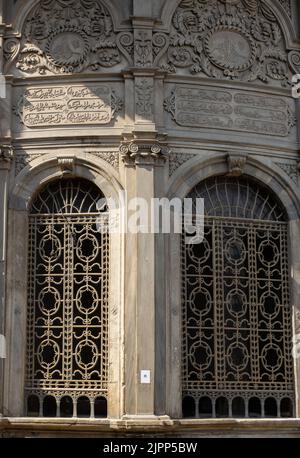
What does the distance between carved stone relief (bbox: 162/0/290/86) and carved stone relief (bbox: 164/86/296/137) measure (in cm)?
31

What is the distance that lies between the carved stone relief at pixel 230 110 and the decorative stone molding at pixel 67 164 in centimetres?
162

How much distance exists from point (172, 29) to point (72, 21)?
1.55m

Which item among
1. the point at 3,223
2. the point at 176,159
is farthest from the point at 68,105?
the point at 3,223

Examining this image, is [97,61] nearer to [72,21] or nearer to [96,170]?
[72,21]

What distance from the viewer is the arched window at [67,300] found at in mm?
12688

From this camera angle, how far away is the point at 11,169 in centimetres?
1324

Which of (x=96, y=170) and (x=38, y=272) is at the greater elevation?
(x=96, y=170)

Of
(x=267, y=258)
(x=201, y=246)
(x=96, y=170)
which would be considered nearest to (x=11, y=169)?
(x=96, y=170)

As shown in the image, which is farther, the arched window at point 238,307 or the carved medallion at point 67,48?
the carved medallion at point 67,48

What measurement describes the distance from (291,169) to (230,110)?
4.40 feet

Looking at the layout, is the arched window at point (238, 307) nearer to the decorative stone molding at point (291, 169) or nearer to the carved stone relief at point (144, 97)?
the decorative stone molding at point (291, 169)

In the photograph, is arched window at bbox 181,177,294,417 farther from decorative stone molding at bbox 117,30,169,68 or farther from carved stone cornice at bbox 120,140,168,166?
decorative stone molding at bbox 117,30,169,68

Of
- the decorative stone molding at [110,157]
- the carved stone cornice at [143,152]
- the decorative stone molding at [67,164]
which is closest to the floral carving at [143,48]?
the carved stone cornice at [143,152]

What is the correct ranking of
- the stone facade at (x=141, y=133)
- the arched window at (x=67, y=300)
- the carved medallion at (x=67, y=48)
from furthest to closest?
1. the carved medallion at (x=67, y=48)
2. the arched window at (x=67, y=300)
3. the stone facade at (x=141, y=133)
